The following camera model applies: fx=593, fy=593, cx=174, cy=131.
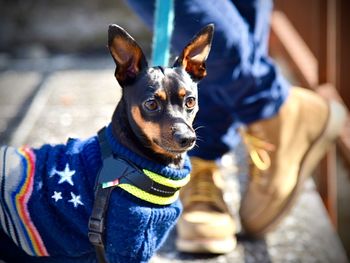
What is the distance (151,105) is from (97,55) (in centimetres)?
358

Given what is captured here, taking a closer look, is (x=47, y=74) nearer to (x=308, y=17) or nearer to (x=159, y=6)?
(x=308, y=17)

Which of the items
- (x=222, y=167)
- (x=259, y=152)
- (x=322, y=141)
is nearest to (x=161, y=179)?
(x=259, y=152)

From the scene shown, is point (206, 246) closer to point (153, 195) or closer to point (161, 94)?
point (153, 195)

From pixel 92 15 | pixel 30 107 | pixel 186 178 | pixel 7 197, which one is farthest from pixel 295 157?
pixel 92 15

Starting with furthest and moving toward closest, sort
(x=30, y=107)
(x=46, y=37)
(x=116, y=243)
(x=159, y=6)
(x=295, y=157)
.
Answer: (x=46, y=37) → (x=30, y=107) → (x=295, y=157) → (x=159, y=6) → (x=116, y=243)

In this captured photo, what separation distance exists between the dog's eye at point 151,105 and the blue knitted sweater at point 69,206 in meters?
0.17

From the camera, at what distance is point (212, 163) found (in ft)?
8.91

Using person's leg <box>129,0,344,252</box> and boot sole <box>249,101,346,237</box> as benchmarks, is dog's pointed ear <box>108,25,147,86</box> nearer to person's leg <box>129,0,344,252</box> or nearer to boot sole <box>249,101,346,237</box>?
person's leg <box>129,0,344,252</box>

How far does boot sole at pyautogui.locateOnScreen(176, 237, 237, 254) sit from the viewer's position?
2486mm

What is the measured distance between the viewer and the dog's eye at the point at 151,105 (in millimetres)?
1785

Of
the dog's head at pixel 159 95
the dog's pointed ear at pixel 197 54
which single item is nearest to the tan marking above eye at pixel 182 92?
the dog's head at pixel 159 95

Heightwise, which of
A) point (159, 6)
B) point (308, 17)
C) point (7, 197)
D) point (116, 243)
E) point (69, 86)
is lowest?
point (69, 86)

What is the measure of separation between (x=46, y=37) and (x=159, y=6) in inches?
141

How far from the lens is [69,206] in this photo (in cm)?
187
